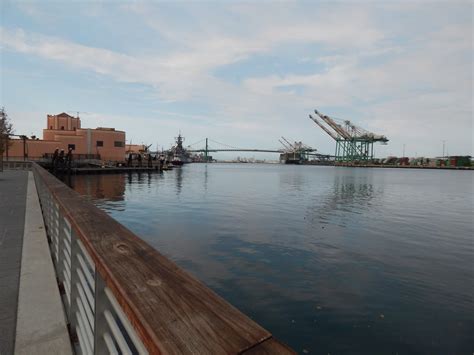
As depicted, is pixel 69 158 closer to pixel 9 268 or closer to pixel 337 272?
pixel 337 272

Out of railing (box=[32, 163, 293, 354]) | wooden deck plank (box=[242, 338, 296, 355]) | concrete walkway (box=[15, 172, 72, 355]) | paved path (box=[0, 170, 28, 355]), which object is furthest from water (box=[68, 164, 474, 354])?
wooden deck plank (box=[242, 338, 296, 355])

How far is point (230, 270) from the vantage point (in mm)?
8672

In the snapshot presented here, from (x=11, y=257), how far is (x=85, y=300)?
357 cm

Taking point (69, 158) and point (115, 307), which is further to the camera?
point (69, 158)

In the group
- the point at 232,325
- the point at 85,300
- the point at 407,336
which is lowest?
the point at 407,336

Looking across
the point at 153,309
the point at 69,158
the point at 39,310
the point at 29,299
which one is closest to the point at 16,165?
the point at 69,158

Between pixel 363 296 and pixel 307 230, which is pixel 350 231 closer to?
pixel 307 230

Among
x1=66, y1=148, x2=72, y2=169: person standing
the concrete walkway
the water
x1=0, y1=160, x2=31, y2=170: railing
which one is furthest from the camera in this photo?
x1=66, y1=148, x2=72, y2=169: person standing

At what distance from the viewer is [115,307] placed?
140cm

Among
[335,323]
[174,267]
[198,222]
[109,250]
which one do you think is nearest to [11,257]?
[109,250]

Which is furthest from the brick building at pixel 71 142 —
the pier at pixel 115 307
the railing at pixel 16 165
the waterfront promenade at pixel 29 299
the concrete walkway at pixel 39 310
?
the pier at pixel 115 307

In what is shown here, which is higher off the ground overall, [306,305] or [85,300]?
[85,300]

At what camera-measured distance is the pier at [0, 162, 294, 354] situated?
953mm

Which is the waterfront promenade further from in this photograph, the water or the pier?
the water
